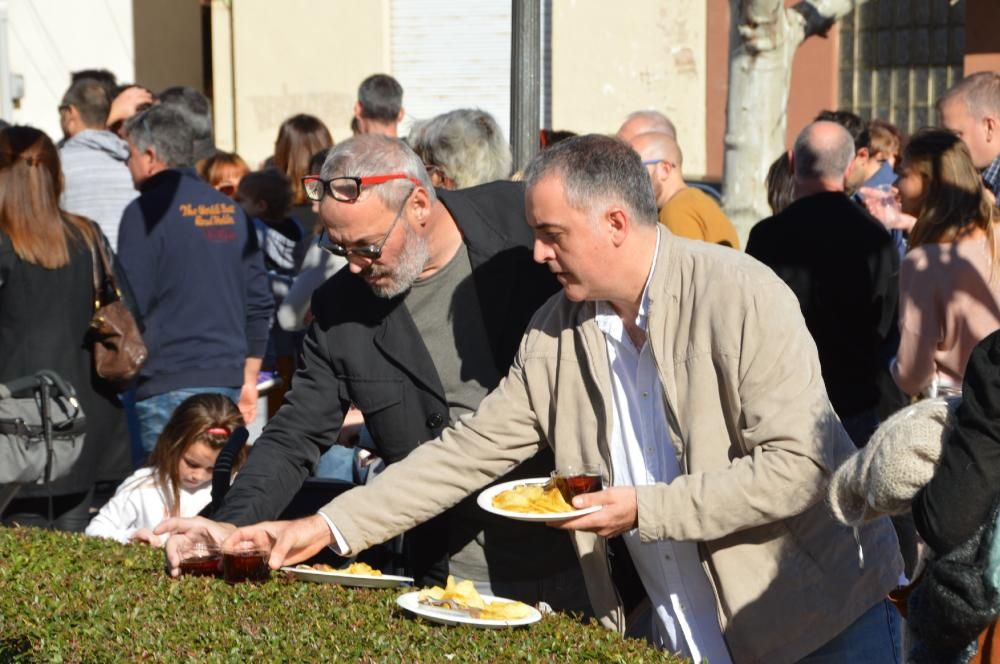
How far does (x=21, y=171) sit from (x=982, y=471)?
459cm

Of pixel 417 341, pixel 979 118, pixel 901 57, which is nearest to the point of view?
pixel 417 341

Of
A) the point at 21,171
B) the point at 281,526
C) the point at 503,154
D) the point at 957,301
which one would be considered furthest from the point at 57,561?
the point at 957,301

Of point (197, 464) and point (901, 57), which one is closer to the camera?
point (197, 464)

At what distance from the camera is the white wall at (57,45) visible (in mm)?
18266

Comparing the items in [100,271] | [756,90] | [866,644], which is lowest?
[866,644]

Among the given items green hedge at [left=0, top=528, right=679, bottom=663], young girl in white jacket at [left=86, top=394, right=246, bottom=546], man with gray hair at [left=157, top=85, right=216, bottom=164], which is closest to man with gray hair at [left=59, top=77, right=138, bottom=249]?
man with gray hair at [left=157, top=85, right=216, bottom=164]

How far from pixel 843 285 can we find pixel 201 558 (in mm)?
3437

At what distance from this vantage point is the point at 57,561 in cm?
396

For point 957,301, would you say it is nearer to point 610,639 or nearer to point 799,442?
point 799,442

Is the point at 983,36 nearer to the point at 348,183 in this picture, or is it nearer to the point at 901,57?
the point at 901,57

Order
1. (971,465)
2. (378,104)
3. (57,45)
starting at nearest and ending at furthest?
(971,465) → (378,104) → (57,45)

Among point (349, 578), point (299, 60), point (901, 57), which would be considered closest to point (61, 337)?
point (349, 578)

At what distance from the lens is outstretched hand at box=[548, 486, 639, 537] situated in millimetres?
3305

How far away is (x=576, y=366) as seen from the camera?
3.68 m
